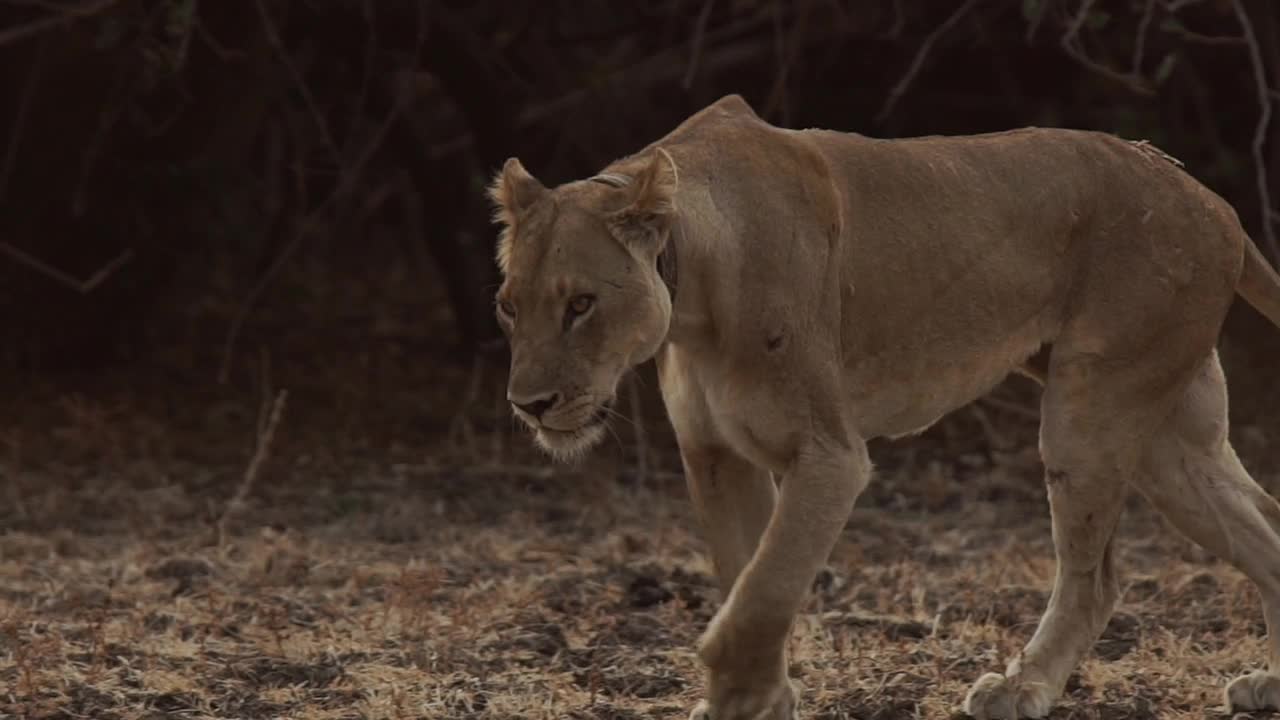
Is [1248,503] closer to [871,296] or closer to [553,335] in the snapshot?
[871,296]

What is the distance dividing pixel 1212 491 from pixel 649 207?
1508 millimetres

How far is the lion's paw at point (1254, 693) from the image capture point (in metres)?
4.48

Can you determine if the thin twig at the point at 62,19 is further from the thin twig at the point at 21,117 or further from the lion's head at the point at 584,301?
the lion's head at the point at 584,301

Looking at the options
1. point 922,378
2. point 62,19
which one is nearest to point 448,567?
point 922,378

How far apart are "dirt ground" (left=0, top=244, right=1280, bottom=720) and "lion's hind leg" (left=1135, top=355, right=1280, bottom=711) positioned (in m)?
0.29

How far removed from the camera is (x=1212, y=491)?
15.3 ft

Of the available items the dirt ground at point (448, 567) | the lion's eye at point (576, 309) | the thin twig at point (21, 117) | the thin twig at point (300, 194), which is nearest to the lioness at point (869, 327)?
the lion's eye at point (576, 309)

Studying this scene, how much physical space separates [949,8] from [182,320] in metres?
3.77

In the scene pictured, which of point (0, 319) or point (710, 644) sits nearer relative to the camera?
point (710, 644)

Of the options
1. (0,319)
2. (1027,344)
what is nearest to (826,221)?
(1027,344)

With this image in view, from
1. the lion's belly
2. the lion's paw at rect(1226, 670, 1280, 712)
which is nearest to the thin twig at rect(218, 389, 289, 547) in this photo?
the lion's belly

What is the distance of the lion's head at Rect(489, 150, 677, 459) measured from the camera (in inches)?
150

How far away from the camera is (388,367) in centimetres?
957

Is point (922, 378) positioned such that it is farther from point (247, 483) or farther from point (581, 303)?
point (247, 483)
